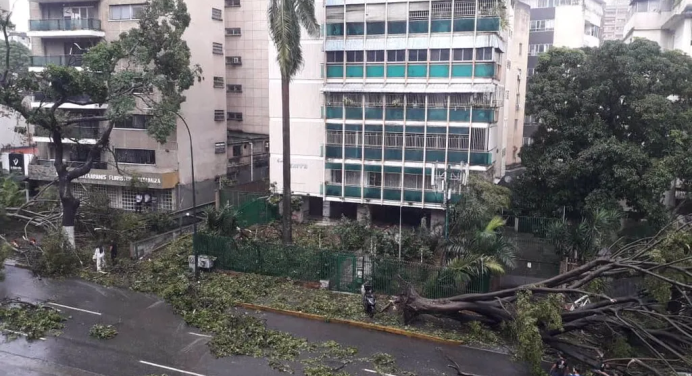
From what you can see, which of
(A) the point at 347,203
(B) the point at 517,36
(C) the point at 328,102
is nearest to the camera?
(C) the point at 328,102

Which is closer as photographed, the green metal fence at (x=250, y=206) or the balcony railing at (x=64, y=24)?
the green metal fence at (x=250, y=206)

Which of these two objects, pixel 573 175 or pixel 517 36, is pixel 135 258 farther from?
pixel 517 36

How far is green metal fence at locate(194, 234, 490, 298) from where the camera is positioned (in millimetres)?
19719

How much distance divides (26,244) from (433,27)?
22.3 meters

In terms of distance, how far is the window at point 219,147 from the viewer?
36.0m

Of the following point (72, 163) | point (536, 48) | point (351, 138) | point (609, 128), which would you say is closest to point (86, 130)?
point (72, 163)

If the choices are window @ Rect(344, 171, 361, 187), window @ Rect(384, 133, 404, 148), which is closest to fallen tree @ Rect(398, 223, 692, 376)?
window @ Rect(384, 133, 404, 148)

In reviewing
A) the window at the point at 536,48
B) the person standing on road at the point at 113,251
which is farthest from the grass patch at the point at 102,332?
the window at the point at 536,48

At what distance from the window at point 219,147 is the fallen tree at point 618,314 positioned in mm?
23570

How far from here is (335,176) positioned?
30.3m

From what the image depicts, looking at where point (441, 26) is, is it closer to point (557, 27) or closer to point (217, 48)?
point (217, 48)

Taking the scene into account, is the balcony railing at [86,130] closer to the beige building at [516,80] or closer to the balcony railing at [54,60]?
the balcony railing at [54,60]

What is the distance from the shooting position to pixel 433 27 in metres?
27.0

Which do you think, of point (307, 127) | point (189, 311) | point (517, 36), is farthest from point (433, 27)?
point (189, 311)
